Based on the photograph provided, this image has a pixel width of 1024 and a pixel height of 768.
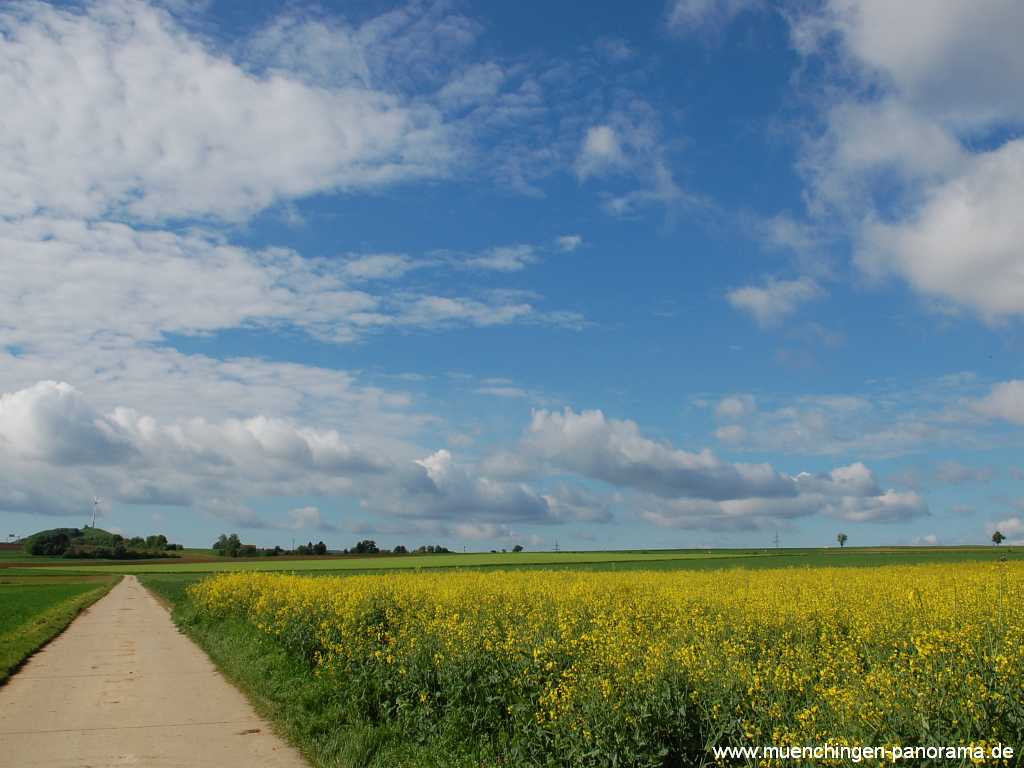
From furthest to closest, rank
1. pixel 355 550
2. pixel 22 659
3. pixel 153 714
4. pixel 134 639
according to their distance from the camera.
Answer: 1. pixel 355 550
2. pixel 134 639
3. pixel 22 659
4. pixel 153 714

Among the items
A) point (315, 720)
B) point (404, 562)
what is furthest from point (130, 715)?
point (404, 562)

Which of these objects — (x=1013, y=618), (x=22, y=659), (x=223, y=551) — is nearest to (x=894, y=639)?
(x=1013, y=618)

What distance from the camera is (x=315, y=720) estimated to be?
34.9 feet

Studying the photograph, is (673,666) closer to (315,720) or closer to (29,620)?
(315,720)

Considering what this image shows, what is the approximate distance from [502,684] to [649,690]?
2.99 m

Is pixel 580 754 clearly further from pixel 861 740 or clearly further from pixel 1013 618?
pixel 1013 618

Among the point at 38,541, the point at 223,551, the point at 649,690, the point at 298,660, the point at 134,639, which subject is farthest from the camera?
the point at 38,541

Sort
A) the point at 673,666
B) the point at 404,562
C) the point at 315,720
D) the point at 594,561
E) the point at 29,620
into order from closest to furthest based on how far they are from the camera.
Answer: the point at 673,666 < the point at 315,720 < the point at 29,620 < the point at 404,562 < the point at 594,561

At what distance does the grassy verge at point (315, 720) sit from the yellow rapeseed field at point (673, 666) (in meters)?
0.36

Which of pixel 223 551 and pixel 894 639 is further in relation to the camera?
pixel 223 551

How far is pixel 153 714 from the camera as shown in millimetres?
11789

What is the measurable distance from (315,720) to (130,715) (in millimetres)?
3433

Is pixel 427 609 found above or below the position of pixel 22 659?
above

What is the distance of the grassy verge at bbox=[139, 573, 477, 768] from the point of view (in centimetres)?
882
